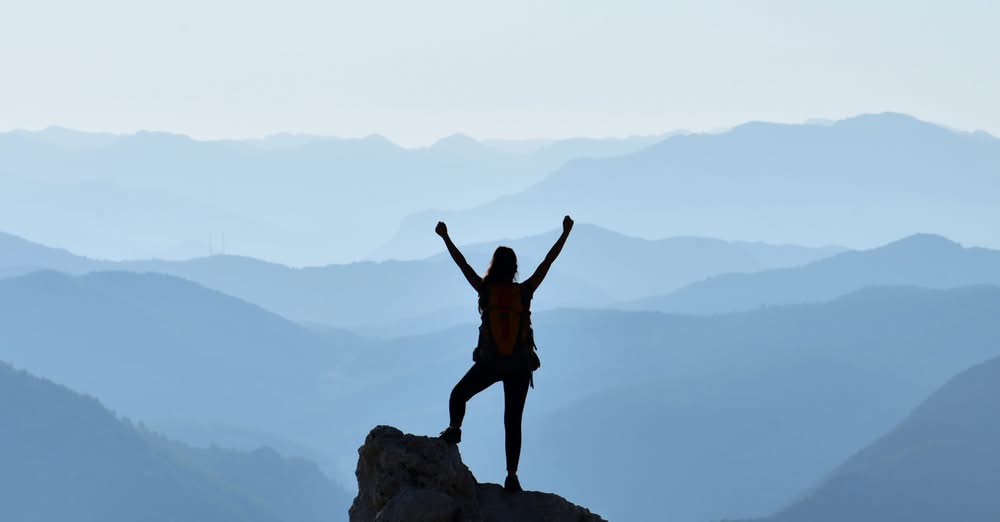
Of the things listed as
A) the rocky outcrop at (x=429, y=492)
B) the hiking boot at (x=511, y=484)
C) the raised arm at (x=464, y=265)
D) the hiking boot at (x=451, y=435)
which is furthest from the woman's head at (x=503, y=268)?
the hiking boot at (x=511, y=484)

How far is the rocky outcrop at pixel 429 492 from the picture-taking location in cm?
1352

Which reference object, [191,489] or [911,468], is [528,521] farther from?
[191,489]

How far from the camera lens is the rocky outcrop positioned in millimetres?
13516

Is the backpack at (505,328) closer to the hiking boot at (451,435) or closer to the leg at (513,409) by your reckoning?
the leg at (513,409)

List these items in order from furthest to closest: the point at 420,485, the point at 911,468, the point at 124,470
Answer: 1. the point at 124,470
2. the point at 911,468
3. the point at 420,485

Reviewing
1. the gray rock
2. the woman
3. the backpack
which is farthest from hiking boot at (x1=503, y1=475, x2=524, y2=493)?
the backpack

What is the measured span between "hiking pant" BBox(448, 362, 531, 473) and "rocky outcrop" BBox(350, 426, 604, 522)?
0.44 m

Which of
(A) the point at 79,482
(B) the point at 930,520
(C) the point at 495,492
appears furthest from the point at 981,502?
(C) the point at 495,492

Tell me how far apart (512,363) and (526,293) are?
825 mm

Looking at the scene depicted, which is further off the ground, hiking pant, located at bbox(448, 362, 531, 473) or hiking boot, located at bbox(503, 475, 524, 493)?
hiking pant, located at bbox(448, 362, 531, 473)

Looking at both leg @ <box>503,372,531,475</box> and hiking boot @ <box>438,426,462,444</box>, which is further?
hiking boot @ <box>438,426,462,444</box>

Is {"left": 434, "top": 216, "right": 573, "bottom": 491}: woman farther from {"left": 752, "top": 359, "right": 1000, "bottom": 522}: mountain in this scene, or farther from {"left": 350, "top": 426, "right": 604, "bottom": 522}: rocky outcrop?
{"left": 752, "top": 359, "right": 1000, "bottom": 522}: mountain

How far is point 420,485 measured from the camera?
13984 mm

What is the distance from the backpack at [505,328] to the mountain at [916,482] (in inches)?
6462
